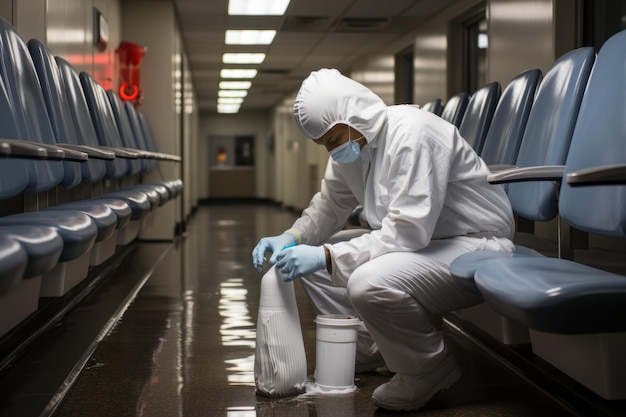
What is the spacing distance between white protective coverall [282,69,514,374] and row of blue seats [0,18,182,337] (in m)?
0.79

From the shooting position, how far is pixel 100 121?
4.35 meters

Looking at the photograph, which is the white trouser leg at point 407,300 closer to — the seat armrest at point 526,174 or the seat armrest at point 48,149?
the seat armrest at point 526,174

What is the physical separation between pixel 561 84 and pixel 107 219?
1715 mm

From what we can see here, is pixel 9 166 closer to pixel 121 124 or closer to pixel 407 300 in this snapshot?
pixel 407 300

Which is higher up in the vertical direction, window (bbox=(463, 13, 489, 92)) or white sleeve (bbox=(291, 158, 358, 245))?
window (bbox=(463, 13, 489, 92))

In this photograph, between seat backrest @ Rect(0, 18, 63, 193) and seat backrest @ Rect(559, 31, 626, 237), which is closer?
seat backrest @ Rect(559, 31, 626, 237)

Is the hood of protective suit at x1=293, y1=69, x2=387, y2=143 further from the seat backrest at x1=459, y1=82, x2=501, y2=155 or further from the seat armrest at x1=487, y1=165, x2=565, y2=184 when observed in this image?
the seat backrest at x1=459, y1=82, x2=501, y2=155

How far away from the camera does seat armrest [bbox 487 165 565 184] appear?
6.97 ft

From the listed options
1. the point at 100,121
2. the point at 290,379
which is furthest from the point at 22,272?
the point at 100,121

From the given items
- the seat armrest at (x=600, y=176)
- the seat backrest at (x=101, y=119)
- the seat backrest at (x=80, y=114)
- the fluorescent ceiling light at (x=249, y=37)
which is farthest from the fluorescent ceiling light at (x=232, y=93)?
the seat armrest at (x=600, y=176)

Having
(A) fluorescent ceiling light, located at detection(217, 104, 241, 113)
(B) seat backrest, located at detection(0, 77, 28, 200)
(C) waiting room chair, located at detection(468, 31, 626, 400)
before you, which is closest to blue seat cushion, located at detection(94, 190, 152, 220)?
(B) seat backrest, located at detection(0, 77, 28, 200)

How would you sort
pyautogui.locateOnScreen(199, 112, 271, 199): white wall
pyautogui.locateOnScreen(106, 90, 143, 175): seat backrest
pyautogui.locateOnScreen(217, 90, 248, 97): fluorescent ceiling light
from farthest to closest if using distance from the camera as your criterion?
pyautogui.locateOnScreen(199, 112, 271, 199): white wall
pyautogui.locateOnScreen(217, 90, 248, 97): fluorescent ceiling light
pyautogui.locateOnScreen(106, 90, 143, 175): seat backrest

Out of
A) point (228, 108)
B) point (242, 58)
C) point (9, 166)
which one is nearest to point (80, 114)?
point (9, 166)

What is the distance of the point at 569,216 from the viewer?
84.4 inches
